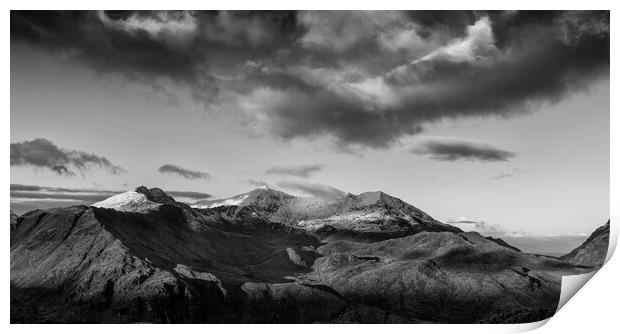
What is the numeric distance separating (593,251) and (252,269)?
45.1 m

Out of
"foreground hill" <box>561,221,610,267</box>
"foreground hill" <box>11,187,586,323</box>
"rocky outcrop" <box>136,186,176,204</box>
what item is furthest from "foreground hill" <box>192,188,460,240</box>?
"foreground hill" <box>561,221,610,267</box>

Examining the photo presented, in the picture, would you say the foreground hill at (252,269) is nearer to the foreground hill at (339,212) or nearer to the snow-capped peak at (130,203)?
the snow-capped peak at (130,203)

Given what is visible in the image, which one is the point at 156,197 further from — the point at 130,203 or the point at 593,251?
the point at 593,251

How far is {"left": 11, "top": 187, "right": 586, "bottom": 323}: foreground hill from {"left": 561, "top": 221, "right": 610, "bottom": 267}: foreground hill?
5.04m

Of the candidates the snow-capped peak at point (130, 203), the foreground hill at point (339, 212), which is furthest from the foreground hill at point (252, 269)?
the foreground hill at point (339, 212)

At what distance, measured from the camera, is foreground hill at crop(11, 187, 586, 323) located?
76062 millimetres

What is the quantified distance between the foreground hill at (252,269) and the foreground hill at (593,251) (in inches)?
198

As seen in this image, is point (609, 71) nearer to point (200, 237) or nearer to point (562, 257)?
point (562, 257)

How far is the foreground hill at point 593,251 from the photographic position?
5234cm

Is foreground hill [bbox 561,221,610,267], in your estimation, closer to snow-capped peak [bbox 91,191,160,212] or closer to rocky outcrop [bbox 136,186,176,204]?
rocky outcrop [bbox 136,186,176,204]

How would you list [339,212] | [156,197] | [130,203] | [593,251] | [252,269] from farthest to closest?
[339,212]
[130,203]
[252,269]
[156,197]
[593,251]

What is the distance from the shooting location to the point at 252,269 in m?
82.2

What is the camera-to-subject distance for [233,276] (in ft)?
267


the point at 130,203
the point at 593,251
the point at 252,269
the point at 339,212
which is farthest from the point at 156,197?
the point at 593,251
